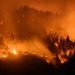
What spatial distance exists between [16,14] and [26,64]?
193 feet

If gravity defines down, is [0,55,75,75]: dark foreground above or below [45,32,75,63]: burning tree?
below

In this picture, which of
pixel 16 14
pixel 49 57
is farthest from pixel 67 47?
pixel 16 14

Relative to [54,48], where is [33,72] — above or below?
below

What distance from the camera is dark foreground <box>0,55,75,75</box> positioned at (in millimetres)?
68250

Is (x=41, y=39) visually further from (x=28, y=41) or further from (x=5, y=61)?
(x=5, y=61)

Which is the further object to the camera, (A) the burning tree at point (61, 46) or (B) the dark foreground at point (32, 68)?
(A) the burning tree at point (61, 46)

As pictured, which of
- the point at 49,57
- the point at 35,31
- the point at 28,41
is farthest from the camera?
the point at 35,31

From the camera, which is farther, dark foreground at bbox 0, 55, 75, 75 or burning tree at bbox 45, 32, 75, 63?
burning tree at bbox 45, 32, 75, 63

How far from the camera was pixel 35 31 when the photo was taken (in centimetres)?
11856

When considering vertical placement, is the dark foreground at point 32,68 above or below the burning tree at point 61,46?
below

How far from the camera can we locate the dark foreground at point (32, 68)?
68.2 meters

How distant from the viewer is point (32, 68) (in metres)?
69.6

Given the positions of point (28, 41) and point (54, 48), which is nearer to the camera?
point (54, 48)

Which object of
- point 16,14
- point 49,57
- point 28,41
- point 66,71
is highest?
point 16,14
